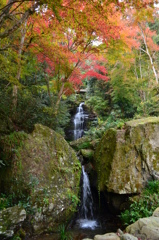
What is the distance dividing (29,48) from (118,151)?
215 inches

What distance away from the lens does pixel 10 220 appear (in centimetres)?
350

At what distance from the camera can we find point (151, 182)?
5.83 metres

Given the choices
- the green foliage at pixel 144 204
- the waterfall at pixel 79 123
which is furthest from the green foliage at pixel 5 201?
the waterfall at pixel 79 123

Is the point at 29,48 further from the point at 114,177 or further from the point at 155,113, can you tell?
the point at 155,113

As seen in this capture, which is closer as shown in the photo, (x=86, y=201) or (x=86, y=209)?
(x=86, y=209)

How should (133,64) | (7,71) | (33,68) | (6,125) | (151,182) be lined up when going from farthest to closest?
(133,64) → (33,68) → (151,182) → (6,125) → (7,71)

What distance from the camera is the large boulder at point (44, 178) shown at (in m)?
4.42

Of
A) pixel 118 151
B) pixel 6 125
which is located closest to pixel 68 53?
pixel 6 125

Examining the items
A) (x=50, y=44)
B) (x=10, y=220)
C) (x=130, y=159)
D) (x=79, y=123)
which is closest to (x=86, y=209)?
(x=130, y=159)

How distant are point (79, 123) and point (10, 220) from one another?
10405 mm

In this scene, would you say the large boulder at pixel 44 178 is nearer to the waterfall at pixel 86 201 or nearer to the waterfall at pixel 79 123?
the waterfall at pixel 86 201

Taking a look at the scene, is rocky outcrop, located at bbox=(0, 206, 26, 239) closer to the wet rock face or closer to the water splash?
the water splash

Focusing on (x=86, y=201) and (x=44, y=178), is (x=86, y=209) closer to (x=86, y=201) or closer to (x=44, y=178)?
(x=86, y=201)

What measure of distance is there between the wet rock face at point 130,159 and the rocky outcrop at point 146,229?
79.2 inches
